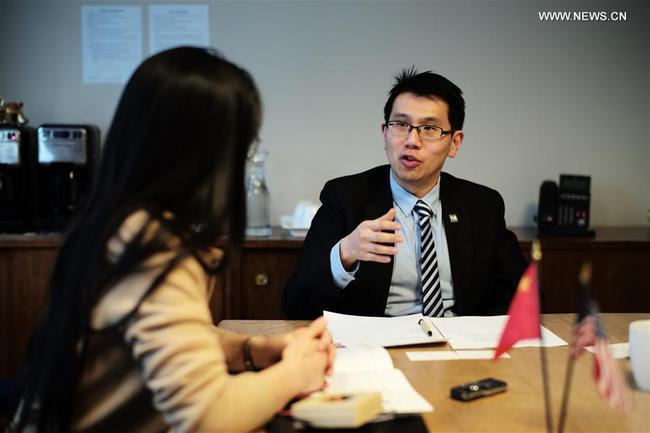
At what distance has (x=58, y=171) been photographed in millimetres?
3012

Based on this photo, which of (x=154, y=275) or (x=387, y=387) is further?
(x=387, y=387)

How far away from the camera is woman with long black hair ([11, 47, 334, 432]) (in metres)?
0.91

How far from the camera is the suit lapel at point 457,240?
209cm

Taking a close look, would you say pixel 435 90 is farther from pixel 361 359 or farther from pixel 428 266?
pixel 361 359

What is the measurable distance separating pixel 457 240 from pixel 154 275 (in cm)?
139

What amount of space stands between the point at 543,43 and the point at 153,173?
272 cm

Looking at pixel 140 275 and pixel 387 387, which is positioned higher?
pixel 140 275

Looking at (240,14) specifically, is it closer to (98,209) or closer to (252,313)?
(252,313)

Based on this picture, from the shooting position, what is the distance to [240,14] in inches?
126

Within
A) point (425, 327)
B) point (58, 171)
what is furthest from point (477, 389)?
point (58, 171)

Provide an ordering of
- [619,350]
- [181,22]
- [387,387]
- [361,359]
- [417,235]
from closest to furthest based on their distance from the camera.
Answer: [387,387]
[361,359]
[619,350]
[417,235]
[181,22]

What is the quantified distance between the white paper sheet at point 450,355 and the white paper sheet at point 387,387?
0.13 m

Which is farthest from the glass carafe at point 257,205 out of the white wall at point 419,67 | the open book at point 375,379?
the open book at point 375,379

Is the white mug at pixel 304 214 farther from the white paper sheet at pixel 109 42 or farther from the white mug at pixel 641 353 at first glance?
the white mug at pixel 641 353
